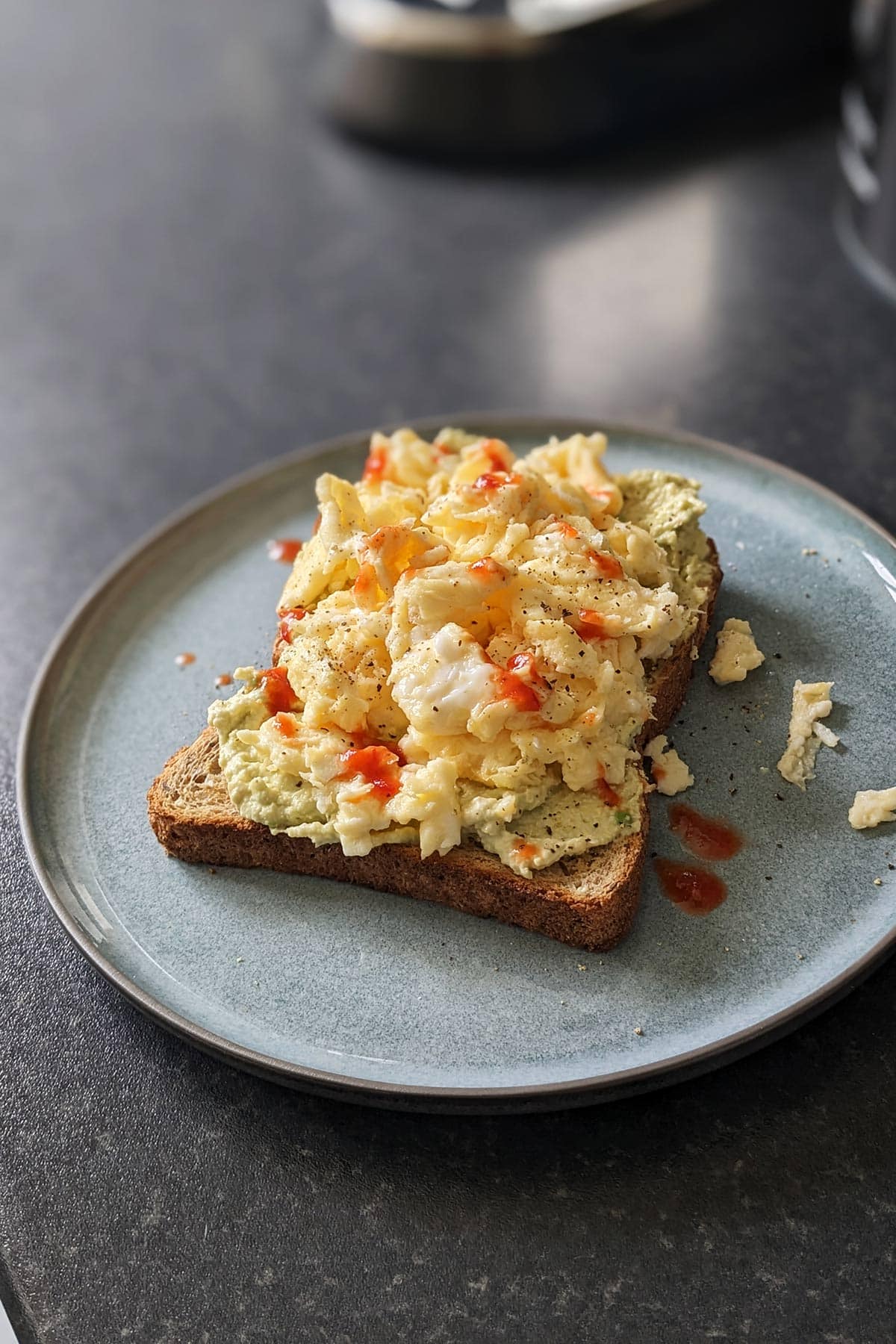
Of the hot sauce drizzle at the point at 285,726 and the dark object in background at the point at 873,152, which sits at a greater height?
the dark object in background at the point at 873,152

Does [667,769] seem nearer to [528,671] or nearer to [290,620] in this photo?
[528,671]

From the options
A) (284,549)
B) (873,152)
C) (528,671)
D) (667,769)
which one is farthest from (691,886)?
(873,152)

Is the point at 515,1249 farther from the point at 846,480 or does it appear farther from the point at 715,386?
the point at 715,386

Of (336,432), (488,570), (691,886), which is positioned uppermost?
(488,570)

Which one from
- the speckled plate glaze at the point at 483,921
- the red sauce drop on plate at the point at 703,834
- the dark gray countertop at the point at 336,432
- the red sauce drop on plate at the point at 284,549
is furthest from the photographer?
the red sauce drop on plate at the point at 284,549

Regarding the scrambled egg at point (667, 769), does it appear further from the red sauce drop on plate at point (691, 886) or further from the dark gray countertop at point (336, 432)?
the dark gray countertop at point (336, 432)

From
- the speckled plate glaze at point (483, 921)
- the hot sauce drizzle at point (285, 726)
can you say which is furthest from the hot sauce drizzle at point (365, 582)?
the speckled plate glaze at point (483, 921)

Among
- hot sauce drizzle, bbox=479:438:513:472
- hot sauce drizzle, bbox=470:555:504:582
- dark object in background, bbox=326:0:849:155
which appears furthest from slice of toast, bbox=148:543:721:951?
dark object in background, bbox=326:0:849:155
